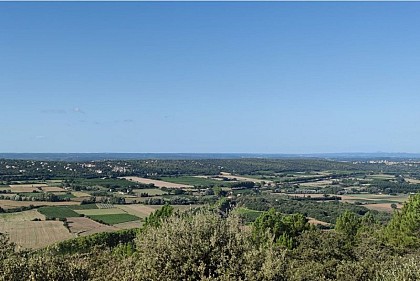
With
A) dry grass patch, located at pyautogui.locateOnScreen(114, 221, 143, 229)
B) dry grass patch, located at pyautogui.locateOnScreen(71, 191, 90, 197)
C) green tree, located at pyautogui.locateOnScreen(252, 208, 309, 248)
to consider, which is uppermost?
Result: green tree, located at pyautogui.locateOnScreen(252, 208, 309, 248)

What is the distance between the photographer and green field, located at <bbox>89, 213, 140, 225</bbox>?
80.1 meters

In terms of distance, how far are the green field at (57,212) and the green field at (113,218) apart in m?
4.87

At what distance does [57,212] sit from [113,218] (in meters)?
12.6

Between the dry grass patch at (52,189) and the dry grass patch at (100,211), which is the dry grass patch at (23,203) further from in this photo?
the dry grass patch at (52,189)

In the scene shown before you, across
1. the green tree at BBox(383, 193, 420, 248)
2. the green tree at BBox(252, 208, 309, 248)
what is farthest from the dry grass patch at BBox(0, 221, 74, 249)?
the green tree at BBox(383, 193, 420, 248)

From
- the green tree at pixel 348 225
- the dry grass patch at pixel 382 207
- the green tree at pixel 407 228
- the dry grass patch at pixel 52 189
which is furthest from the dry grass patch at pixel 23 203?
the green tree at pixel 407 228

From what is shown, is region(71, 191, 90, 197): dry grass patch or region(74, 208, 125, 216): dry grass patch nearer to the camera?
region(74, 208, 125, 216): dry grass patch

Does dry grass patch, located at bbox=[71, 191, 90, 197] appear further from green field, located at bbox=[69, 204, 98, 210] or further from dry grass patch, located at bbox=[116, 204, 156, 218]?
dry grass patch, located at bbox=[116, 204, 156, 218]

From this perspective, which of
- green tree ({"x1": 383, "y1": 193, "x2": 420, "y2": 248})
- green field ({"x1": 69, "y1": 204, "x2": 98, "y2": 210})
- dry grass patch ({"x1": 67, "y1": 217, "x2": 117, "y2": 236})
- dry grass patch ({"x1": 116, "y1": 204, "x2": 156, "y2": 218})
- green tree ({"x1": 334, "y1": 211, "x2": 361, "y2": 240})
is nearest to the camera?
green tree ({"x1": 383, "y1": 193, "x2": 420, "y2": 248})

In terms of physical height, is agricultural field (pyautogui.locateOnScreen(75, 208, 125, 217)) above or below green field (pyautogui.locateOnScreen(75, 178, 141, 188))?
below

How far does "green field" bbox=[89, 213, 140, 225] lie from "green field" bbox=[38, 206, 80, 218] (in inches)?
192

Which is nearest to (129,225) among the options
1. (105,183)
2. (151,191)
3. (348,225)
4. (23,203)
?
(23,203)

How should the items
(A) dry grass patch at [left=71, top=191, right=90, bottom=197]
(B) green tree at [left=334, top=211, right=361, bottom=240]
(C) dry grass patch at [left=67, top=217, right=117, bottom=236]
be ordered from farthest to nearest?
(A) dry grass patch at [left=71, top=191, right=90, bottom=197] → (C) dry grass patch at [left=67, top=217, right=117, bottom=236] → (B) green tree at [left=334, top=211, right=361, bottom=240]

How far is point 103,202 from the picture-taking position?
104m
